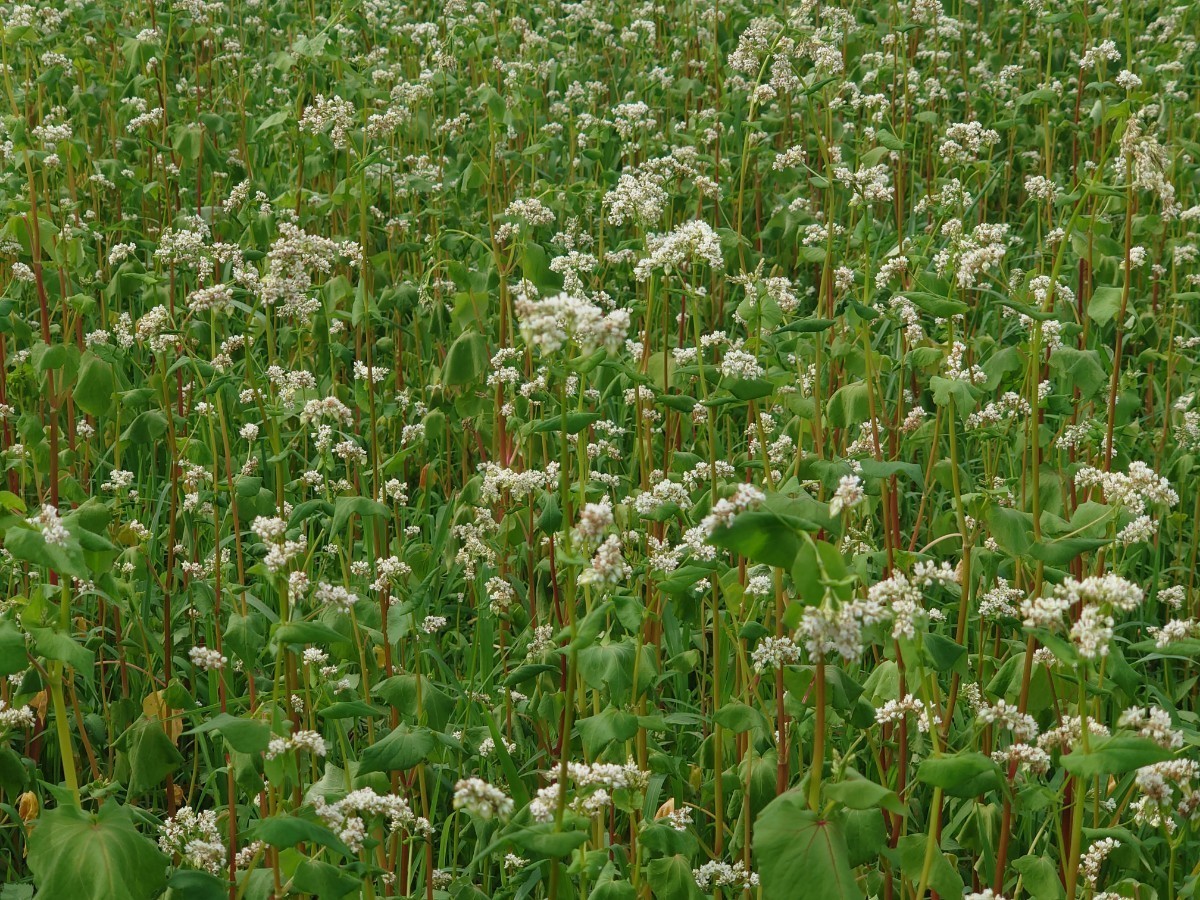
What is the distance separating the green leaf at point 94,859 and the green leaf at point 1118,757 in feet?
5.44

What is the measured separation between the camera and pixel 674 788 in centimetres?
344

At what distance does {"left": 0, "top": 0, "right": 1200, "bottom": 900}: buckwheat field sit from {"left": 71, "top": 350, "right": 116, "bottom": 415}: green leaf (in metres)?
0.02

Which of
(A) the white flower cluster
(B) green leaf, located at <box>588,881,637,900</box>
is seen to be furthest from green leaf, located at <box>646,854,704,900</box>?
(A) the white flower cluster

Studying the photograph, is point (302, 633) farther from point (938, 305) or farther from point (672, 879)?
point (938, 305)

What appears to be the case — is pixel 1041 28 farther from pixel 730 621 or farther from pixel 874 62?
pixel 730 621

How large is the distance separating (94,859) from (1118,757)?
5.92 ft

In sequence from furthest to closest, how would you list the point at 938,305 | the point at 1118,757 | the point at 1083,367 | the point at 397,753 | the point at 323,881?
the point at 1083,367, the point at 938,305, the point at 397,753, the point at 323,881, the point at 1118,757

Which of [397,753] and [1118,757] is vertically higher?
[1118,757]

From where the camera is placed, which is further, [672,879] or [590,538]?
[672,879]

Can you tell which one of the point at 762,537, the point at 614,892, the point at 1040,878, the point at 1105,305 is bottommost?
the point at 1040,878

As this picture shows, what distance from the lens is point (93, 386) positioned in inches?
161

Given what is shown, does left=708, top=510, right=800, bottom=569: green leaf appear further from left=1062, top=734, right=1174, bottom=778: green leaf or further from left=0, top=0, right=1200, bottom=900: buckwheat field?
left=1062, top=734, right=1174, bottom=778: green leaf

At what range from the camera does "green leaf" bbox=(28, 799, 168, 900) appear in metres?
2.33

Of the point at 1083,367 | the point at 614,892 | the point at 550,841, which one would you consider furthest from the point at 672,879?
the point at 1083,367
